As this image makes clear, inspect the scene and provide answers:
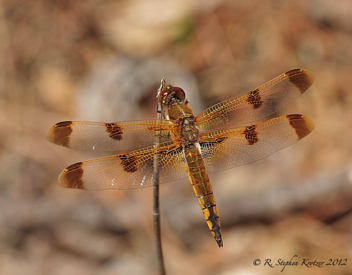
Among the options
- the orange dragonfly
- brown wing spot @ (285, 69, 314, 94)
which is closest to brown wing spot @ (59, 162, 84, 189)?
the orange dragonfly

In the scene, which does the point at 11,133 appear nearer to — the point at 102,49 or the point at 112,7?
the point at 102,49

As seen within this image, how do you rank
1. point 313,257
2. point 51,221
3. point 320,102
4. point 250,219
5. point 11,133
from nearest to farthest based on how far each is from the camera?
point 313,257, point 250,219, point 51,221, point 320,102, point 11,133

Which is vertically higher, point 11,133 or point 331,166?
point 11,133

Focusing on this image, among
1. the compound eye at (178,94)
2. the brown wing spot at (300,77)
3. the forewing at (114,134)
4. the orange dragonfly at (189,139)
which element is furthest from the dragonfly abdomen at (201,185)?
the brown wing spot at (300,77)

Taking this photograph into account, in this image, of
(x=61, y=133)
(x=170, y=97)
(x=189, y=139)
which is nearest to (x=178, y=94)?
(x=170, y=97)

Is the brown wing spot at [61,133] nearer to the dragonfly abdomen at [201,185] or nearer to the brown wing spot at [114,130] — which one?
the brown wing spot at [114,130]

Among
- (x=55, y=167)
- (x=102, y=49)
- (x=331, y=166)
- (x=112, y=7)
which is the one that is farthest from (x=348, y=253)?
(x=112, y=7)

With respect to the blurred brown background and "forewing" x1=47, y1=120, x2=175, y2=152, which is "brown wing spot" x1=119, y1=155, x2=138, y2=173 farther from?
the blurred brown background
